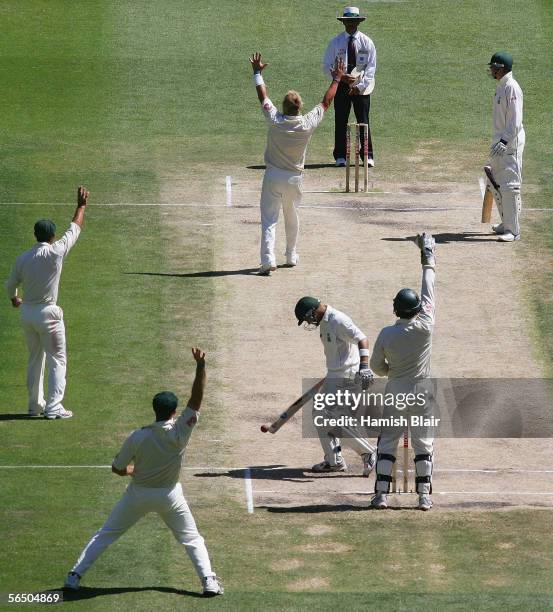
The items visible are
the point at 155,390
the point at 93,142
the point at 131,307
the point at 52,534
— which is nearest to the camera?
the point at 52,534

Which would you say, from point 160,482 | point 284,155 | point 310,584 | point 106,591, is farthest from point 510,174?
point 106,591

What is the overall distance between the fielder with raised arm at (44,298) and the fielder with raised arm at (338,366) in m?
3.01

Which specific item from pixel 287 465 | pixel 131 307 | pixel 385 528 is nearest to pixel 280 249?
pixel 131 307

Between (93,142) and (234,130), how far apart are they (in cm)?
257

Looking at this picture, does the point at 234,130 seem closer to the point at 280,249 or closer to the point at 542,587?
the point at 280,249

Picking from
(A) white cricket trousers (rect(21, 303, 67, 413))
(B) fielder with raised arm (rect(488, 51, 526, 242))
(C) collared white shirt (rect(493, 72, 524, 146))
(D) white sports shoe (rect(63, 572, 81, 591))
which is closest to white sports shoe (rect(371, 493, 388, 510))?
(D) white sports shoe (rect(63, 572, 81, 591))

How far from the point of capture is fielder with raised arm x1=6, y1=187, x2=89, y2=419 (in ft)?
66.1

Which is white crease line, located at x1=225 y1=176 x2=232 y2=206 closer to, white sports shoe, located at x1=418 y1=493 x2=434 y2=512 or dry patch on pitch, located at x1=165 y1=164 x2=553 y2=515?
dry patch on pitch, located at x1=165 y1=164 x2=553 y2=515

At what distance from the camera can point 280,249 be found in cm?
2641

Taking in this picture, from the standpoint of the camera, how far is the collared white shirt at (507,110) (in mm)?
25562

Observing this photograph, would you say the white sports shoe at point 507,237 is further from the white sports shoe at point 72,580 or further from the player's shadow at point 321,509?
the white sports shoe at point 72,580

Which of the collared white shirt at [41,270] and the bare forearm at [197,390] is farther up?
the collared white shirt at [41,270]

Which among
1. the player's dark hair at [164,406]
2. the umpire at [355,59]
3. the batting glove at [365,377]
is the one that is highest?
the umpire at [355,59]

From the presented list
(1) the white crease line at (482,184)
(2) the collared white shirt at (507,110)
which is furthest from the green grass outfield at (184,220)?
(2) the collared white shirt at (507,110)
